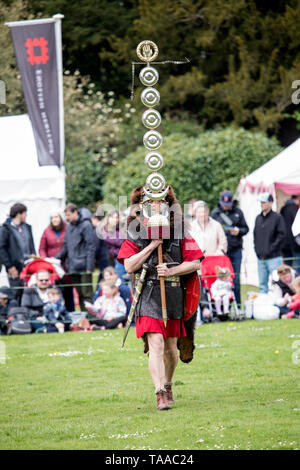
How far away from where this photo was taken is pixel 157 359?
25.9ft

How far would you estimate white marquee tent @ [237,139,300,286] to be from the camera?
59.2ft

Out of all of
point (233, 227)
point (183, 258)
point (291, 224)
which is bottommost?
point (291, 224)

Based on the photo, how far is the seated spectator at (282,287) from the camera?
15.0 meters

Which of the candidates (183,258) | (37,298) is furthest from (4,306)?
(183,258)

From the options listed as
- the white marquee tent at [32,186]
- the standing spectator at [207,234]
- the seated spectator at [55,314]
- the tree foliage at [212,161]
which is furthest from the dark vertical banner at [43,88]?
the tree foliage at [212,161]

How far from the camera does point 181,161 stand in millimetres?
24938

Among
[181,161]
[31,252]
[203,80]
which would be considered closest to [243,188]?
[181,161]

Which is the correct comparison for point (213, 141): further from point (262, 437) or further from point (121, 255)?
point (262, 437)

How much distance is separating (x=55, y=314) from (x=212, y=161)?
36.0ft

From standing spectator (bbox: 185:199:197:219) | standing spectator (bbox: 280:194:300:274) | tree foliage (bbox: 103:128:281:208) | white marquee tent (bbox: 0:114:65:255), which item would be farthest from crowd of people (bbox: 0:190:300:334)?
tree foliage (bbox: 103:128:281:208)

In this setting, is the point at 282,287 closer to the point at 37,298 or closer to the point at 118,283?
the point at 118,283

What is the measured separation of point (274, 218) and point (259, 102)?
17.7 meters

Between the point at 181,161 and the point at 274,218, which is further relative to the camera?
the point at 181,161

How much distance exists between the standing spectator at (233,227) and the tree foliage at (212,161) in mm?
8925
